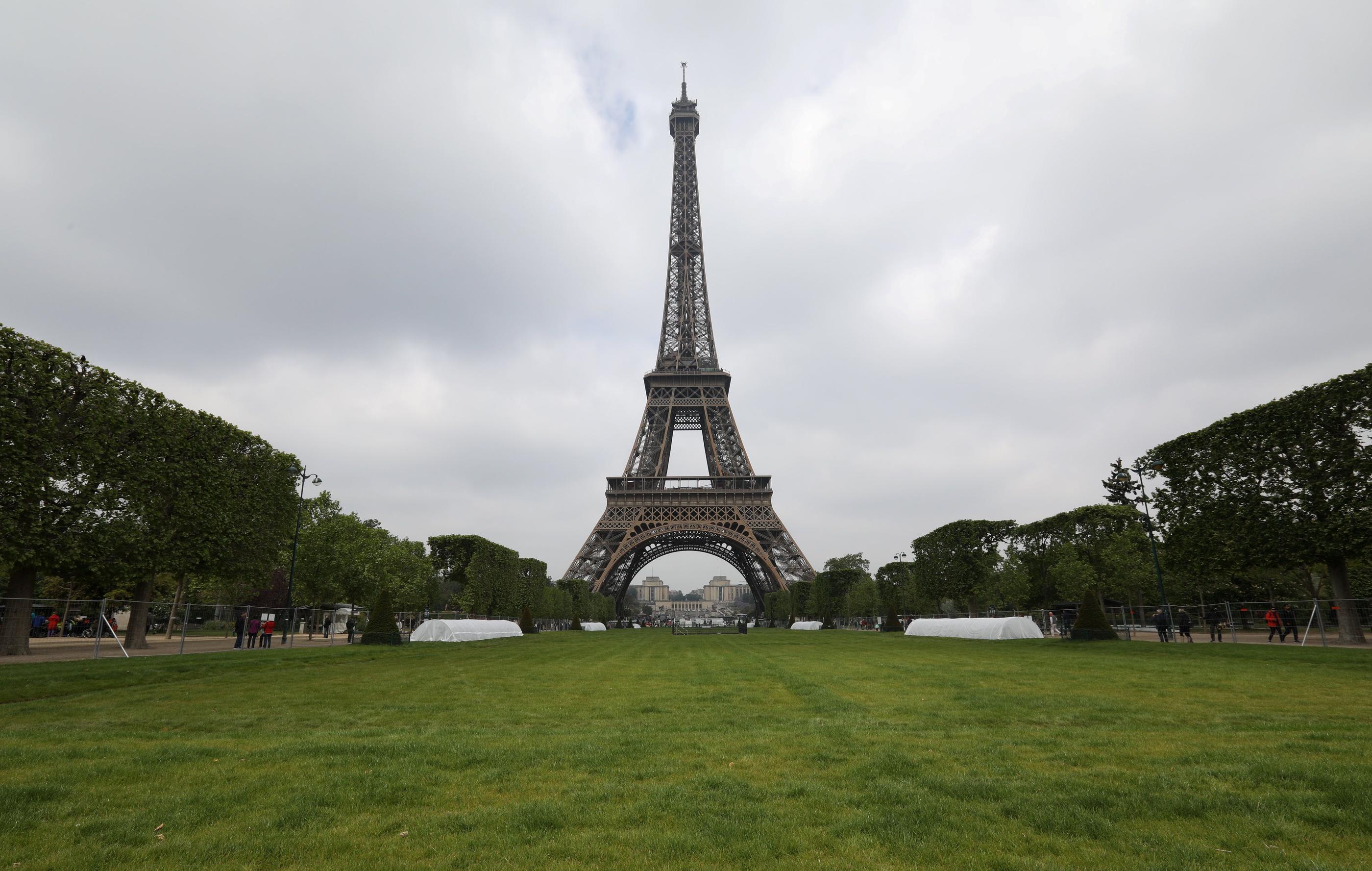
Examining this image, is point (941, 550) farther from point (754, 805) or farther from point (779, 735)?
point (754, 805)

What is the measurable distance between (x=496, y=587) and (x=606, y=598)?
80.8 feet

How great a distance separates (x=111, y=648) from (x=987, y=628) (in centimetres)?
3424

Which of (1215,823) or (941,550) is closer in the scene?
(1215,823)

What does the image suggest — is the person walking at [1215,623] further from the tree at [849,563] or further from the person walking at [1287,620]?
the tree at [849,563]

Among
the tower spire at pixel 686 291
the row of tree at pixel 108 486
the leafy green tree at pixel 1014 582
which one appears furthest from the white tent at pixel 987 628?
the tower spire at pixel 686 291

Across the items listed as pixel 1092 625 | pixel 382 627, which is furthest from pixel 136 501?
pixel 1092 625

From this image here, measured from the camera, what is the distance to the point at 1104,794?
555cm

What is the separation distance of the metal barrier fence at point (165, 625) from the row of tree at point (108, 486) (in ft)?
3.05

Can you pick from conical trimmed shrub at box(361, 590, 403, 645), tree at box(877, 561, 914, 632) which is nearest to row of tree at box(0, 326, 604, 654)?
conical trimmed shrub at box(361, 590, 403, 645)

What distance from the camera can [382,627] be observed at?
30984 mm

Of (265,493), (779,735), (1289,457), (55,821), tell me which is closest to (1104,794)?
(779,735)

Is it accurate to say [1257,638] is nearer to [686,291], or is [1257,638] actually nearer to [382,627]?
[382,627]

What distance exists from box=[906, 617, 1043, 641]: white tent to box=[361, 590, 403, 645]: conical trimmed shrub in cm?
2671

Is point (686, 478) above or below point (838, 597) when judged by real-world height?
above
